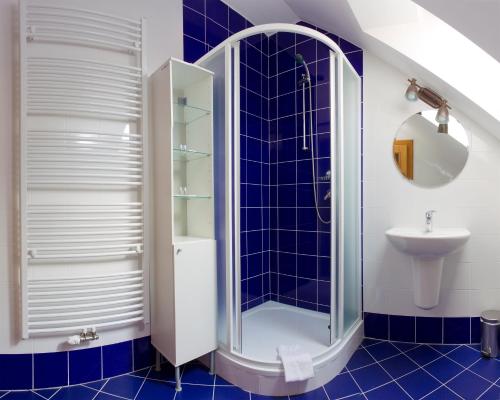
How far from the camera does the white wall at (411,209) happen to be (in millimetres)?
2029

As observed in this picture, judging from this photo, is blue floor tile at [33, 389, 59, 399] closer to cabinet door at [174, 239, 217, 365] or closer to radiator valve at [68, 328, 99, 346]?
radiator valve at [68, 328, 99, 346]

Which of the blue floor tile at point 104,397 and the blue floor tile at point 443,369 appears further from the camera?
the blue floor tile at point 443,369

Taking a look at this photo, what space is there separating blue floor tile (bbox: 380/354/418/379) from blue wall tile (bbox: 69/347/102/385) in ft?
5.57

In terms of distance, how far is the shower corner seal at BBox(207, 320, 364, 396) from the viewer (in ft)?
5.13

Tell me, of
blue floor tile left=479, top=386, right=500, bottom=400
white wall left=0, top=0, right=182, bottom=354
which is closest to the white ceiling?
blue floor tile left=479, top=386, right=500, bottom=400

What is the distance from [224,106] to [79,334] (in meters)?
1.51

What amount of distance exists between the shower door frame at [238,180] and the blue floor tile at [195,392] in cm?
23

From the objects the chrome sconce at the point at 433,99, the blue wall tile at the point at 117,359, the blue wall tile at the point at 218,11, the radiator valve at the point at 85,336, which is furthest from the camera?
the blue wall tile at the point at 218,11

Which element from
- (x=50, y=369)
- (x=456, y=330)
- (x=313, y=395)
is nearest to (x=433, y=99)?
(x=456, y=330)

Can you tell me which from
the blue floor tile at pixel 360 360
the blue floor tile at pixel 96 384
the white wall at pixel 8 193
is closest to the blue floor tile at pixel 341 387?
the blue floor tile at pixel 360 360

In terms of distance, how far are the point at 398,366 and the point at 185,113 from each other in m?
2.06

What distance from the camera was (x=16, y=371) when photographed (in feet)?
5.21

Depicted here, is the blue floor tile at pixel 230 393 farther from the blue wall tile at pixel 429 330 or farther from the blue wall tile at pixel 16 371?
the blue wall tile at pixel 429 330

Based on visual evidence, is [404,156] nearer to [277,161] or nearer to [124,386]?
[277,161]
